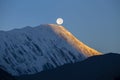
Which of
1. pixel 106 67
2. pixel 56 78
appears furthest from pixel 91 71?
pixel 56 78

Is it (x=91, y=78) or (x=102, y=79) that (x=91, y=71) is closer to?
(x=91, y=78)

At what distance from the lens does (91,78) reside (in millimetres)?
137625

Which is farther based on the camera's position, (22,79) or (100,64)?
(22,79)

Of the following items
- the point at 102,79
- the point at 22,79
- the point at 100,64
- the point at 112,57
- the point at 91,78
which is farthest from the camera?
the point at 22,79

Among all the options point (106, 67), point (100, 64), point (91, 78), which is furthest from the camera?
point (100, 64)

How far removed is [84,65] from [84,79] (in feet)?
117

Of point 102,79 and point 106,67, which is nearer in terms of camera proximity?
point 102,79

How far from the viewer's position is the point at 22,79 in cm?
18838

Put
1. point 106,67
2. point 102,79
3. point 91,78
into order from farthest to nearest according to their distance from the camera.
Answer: point 106,67 < point 91,78 < point 102,79

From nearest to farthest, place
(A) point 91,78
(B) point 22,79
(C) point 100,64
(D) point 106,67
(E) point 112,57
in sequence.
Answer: (A) point 91,78 → (D) point 106,67 → (C) point 100,64 → (E) point 112,57 → (B) point 22,79

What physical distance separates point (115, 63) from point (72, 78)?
814 inches

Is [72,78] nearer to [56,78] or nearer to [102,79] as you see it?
[56,78]

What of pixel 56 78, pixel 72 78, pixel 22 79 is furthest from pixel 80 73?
pixel 22 79

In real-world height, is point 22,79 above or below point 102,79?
below
